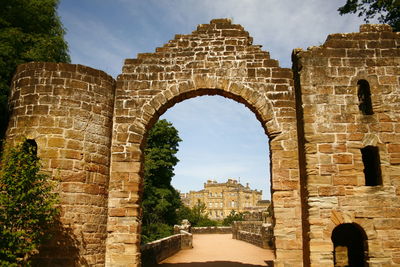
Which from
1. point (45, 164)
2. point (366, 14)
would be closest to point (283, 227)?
point (45, 164)

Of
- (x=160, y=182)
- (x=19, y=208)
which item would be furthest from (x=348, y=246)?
(x=160, y=182)

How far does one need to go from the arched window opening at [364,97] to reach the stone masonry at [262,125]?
0.12ft

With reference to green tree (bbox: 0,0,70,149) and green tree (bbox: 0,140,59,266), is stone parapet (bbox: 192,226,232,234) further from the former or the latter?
green tree (bbox: 0,140,59,266)

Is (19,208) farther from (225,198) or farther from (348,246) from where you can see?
(225,198)

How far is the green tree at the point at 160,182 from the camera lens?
74.4 feet

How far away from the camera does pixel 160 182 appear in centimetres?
2509

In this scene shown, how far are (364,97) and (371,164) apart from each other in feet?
5.05

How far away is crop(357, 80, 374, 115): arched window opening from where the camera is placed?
7.72 metres

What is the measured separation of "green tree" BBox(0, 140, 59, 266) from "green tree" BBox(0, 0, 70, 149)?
3025mm

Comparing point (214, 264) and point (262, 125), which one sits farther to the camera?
point (214, 264)

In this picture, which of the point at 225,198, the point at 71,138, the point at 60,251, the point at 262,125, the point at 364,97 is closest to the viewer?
the point at 60,251

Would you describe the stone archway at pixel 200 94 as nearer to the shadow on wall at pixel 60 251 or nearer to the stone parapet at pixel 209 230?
the shadow on wall at pixel 60 251

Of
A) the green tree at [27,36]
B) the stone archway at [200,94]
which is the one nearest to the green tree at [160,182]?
the green tree at [27,36]

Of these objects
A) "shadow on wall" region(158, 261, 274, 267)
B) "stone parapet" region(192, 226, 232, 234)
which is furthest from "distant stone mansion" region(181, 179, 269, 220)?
"shadow on wall" region(158, 261, 274, 267)
